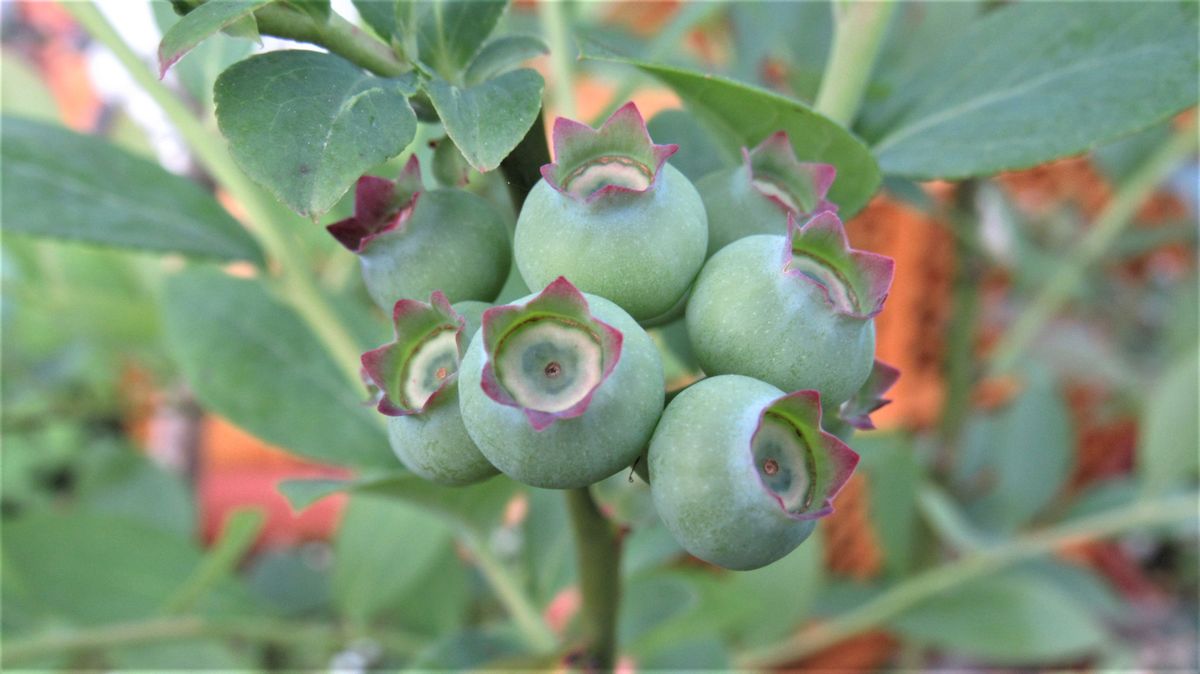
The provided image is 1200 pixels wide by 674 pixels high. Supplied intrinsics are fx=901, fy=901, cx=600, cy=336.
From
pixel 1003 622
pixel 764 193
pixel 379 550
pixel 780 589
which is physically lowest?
pixel 1003 622

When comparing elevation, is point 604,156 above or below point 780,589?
above

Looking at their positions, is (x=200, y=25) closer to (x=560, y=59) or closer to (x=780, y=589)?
(x=560, y=59)

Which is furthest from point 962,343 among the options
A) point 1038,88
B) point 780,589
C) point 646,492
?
point 646,492

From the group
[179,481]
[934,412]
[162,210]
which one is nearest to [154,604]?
[179,481]

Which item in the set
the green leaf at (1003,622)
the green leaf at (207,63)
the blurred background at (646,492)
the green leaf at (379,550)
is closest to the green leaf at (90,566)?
the blurred background at (646,492)

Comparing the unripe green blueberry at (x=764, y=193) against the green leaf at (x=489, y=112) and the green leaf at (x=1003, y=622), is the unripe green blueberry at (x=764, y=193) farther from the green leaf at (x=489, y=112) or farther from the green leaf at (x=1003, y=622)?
the green leaf at (x=1003, y=622)

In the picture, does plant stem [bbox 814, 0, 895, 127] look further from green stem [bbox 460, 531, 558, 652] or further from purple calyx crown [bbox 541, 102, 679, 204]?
green stem [bbox 460, 531, 558, 652]
